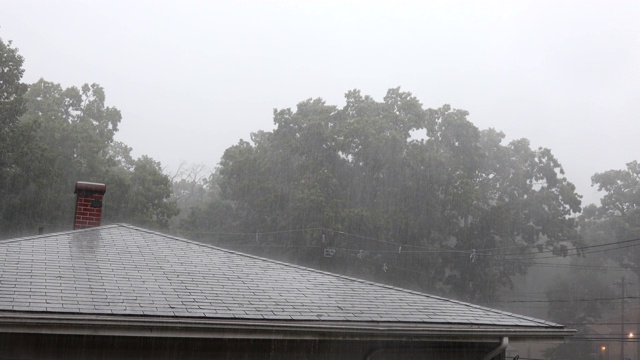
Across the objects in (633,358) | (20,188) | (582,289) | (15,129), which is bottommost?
(633,358)

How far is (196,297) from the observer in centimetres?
774

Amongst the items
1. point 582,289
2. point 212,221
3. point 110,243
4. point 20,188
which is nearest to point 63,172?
point 20,188

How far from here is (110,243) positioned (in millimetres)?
9688

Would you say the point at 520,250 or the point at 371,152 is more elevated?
the point at 371,152

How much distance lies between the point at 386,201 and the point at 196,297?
1283 inches

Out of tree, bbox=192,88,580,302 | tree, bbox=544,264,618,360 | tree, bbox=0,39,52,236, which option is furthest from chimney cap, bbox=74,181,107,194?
tree, bbox=544,264,618,360

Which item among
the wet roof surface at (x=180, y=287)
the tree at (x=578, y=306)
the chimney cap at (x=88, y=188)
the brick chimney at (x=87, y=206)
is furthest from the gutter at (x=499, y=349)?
the tree at (x=578, y=306)

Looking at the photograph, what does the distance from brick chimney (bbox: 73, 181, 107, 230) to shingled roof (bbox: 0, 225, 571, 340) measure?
1.36 m

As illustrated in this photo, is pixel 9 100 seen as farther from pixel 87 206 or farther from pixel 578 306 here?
pixel 578 306

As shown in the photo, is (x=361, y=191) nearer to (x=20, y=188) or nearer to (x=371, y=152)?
(x=371, y=152)

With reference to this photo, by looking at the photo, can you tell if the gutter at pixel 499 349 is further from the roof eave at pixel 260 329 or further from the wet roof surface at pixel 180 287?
the wet roof surface at pixel 180 287

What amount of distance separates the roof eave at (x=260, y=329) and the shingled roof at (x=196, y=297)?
0.4 inches

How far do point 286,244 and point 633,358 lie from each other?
25.2 meters

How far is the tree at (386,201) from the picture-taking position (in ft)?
127
